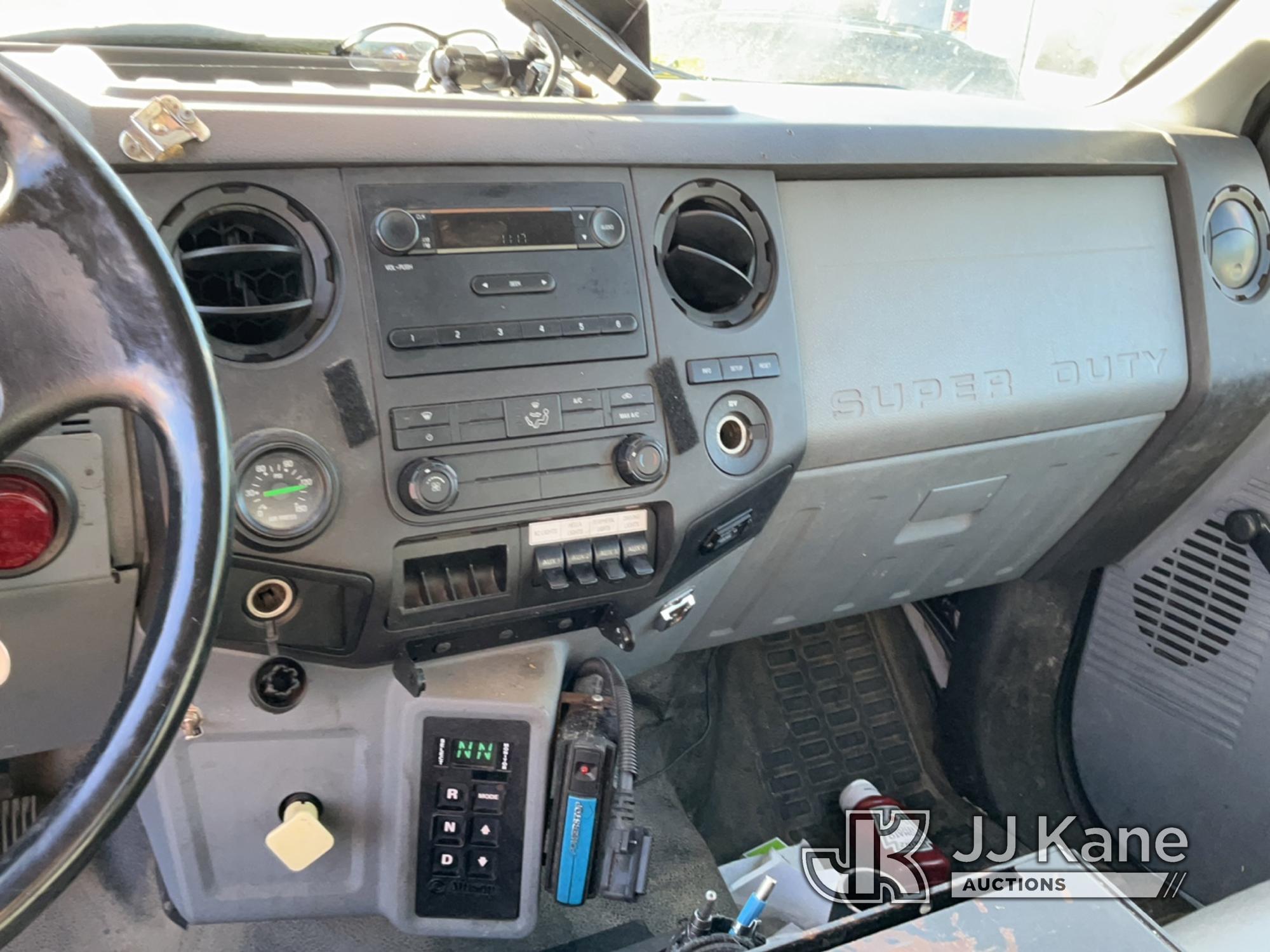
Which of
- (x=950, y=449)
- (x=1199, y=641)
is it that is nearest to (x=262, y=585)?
(x=950, y=449)

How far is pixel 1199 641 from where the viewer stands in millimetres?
1810

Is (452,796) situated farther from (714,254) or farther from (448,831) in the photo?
(714,254)

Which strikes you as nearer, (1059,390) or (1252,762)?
(1059,390)

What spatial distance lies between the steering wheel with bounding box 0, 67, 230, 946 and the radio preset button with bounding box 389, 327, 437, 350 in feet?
1.36

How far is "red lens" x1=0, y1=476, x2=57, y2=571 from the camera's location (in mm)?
928

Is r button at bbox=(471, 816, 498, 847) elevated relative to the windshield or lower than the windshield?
lower

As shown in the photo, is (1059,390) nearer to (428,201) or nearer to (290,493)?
(428,201)

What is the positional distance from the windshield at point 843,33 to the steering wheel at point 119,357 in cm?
77

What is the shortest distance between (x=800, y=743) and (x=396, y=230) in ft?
4.84

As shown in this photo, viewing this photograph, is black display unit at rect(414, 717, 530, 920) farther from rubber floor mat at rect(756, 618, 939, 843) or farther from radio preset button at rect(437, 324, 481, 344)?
rubber floor mat at rect(756, 618, 939, 843)

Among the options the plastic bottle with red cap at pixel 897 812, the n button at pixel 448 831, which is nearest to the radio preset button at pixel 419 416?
the n button at pixel 448 831

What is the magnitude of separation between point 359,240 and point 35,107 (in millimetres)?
447

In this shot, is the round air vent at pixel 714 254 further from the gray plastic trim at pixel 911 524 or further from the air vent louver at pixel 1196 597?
the air vent louver at pixel 1196 597

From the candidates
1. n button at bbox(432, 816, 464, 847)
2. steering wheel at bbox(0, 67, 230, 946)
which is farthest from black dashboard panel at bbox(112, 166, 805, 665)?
steering wheel at bbox(0, 67, 230, 946)
